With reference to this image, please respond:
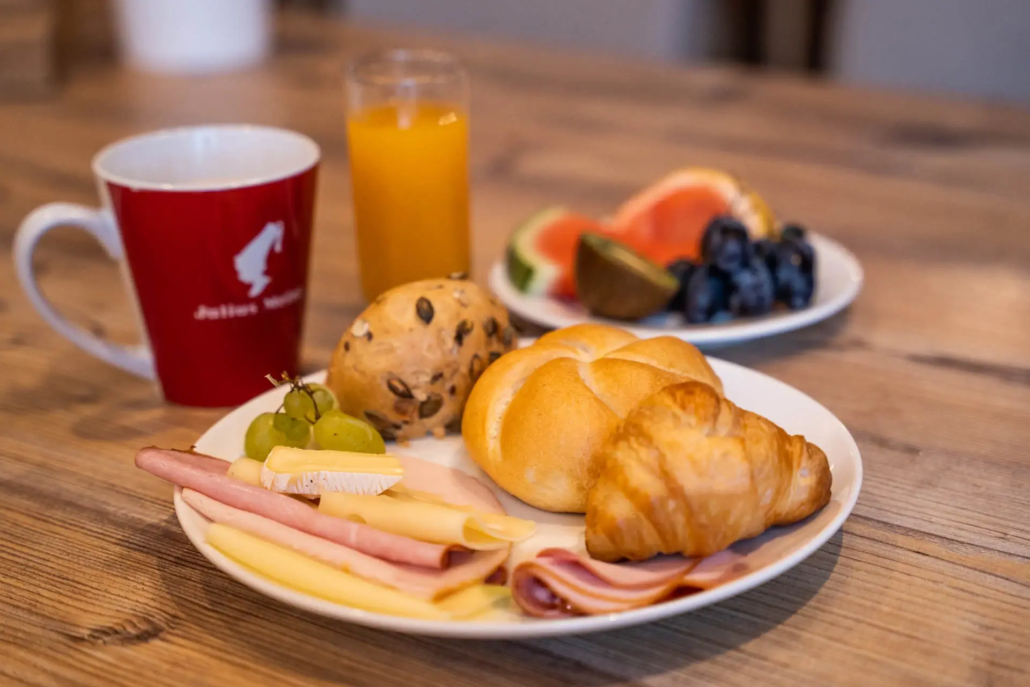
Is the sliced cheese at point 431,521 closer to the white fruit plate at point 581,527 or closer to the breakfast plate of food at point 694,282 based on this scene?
the white fruit plate at point 581,527

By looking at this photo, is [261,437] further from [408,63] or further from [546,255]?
[408,63]

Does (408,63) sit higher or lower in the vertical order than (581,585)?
higher

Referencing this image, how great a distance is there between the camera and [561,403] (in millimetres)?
898

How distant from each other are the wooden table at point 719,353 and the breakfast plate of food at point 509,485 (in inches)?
2.2

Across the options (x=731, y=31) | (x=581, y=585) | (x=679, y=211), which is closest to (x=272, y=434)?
(x=581, y=585)

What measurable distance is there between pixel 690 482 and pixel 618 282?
1.86 feet

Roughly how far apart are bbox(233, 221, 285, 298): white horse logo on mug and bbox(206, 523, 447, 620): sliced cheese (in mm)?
390

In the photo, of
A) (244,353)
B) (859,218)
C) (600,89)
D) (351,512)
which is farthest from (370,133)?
(600,89)

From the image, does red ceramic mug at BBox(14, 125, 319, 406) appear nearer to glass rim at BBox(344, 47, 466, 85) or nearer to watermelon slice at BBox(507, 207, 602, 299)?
glass rim at BBox(344, 47, 466, 85)

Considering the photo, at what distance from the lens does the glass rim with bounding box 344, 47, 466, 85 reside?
1.41 meters

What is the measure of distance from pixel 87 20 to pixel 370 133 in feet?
7.35

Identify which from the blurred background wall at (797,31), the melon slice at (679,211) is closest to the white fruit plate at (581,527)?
the melon slice at (679,211)

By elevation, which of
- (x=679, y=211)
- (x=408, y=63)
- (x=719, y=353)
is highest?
(x=408, y=63)

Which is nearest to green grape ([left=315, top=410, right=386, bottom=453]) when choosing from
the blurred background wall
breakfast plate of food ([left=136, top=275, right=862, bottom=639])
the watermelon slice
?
breakfast plate of food ([left=136, top=275, right=862, bottom=639])
